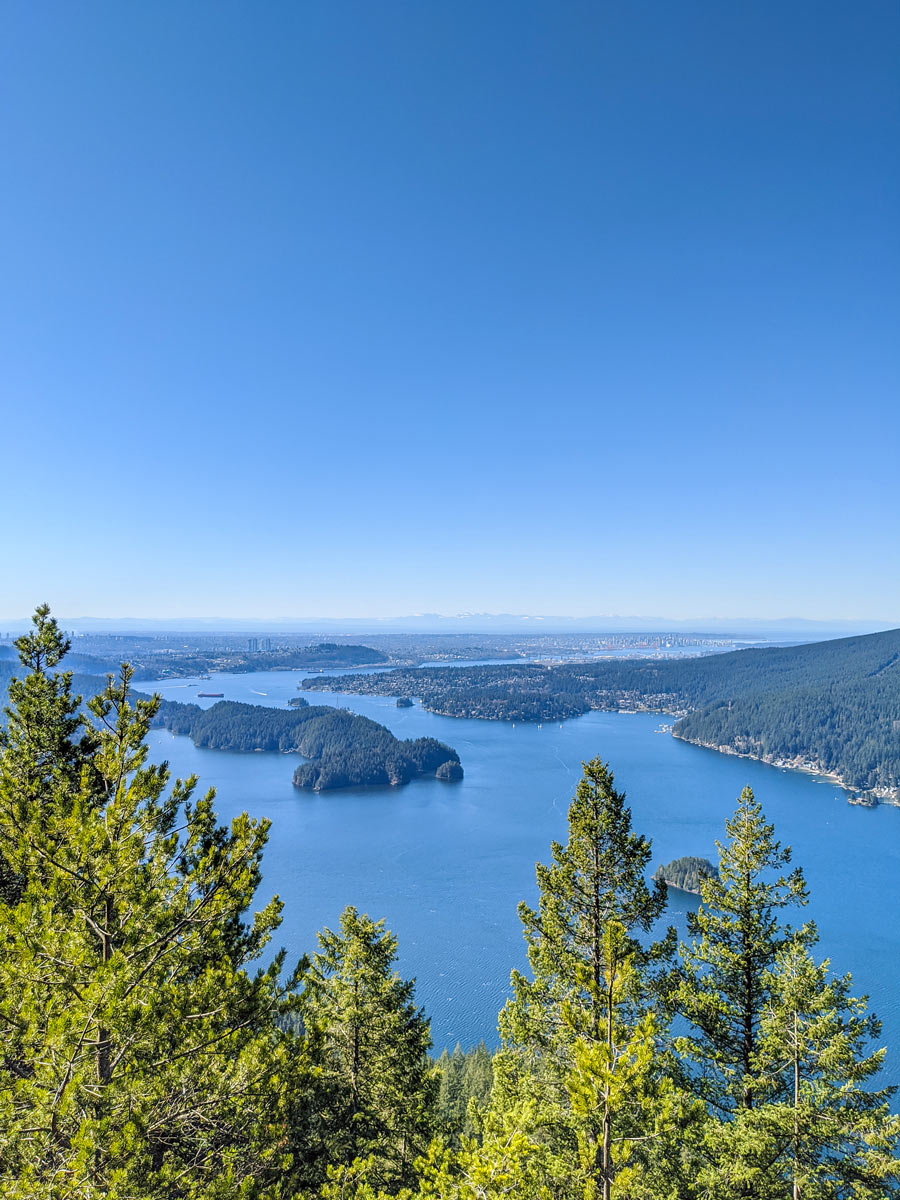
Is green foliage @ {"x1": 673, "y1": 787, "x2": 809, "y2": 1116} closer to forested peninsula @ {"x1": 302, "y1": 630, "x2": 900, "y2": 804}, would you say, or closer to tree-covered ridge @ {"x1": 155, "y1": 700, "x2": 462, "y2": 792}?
tree-covered ridge @ {"x1": 155, "y1": 700, "x2": 462, "y2": 792}

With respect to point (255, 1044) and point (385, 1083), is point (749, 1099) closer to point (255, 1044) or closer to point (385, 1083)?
point (385, 1083)

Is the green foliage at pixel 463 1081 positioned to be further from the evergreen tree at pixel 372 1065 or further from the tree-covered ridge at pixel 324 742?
the tree-covered ridge at pixel 324 742

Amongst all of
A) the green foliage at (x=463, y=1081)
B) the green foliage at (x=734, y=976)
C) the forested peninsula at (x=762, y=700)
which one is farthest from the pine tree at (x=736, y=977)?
the forested peninsula at (x=762, y=700)

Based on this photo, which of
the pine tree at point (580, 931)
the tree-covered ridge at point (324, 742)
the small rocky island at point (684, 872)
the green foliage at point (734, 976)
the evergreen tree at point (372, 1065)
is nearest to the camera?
the pine tree at point (580, 931)

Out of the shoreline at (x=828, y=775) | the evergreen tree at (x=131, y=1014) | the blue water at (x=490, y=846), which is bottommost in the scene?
the shoreline at (x=828, y=775)

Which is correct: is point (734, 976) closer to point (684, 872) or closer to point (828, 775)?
point (684, 872)

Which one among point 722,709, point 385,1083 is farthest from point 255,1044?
point 722,709
